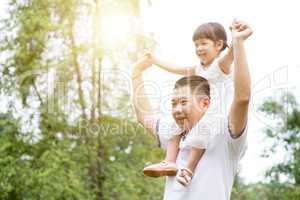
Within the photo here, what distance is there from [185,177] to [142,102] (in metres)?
0.32

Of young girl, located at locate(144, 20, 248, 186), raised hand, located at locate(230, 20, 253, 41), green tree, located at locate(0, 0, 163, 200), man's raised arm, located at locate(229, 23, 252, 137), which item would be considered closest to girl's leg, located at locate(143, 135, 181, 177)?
young girl, located at locate(144, 20, 248, 186)

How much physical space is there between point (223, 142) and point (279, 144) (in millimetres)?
9473

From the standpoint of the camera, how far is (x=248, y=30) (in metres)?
1.33

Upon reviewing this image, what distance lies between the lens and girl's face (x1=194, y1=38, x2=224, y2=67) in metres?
1.92

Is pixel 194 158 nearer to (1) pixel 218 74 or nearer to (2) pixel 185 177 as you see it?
(2) pixel 185 177

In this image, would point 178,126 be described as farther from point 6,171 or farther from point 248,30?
point 6,171

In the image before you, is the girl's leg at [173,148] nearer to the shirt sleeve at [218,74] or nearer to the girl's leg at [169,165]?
the girl's leg at [169,165]

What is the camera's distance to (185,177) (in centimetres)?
140

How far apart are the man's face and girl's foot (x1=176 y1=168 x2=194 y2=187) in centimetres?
13

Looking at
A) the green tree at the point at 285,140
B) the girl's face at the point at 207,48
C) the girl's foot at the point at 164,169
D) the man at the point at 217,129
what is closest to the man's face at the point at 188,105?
the man at the point at 217,129

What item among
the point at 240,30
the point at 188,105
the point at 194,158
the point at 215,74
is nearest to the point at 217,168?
the point at 194,158

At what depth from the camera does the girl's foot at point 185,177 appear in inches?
55.2

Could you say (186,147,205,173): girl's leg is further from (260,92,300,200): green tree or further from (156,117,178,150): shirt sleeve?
(260,92,300,200): green tree

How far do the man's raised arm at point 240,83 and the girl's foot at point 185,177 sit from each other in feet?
0.50
